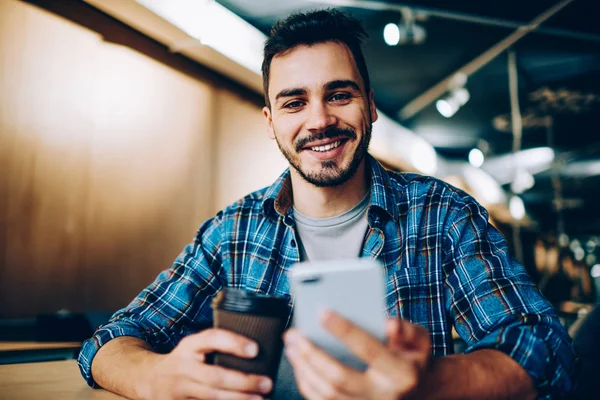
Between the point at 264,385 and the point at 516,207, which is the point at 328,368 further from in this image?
the point at 516,207

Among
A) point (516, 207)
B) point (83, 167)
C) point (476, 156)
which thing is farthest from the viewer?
point (516, 207)

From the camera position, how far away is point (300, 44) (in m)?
1.48

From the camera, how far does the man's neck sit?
148cm

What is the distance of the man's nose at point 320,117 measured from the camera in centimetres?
141

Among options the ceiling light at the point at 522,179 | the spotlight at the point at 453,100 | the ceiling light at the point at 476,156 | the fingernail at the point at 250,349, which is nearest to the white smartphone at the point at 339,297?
the fingernail at the point at 250,349

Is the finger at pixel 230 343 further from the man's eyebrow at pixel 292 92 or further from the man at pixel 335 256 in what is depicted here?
the man's eyebrow at pixel 292 92

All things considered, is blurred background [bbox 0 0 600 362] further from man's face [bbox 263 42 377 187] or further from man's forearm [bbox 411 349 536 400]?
man's forearm [bbox 411 349 536 400]

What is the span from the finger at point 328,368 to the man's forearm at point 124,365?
454 millimetres

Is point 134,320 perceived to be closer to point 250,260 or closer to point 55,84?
point 250,260

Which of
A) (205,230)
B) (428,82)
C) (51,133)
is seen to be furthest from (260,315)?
(428,82)

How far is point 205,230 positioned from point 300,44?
692mm

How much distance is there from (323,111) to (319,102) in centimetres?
3

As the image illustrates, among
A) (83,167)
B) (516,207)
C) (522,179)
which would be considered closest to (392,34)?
(83,167)

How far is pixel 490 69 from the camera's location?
495 cm
